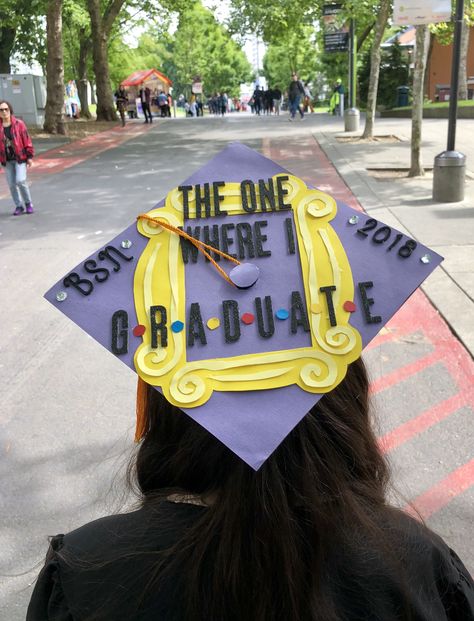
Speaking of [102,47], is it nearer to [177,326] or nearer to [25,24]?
[25,24]

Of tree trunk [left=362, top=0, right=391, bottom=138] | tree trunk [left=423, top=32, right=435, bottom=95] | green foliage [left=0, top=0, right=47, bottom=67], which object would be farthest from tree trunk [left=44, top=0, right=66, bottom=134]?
tree trunk [left=423, top=32, right=435, bottom=95]

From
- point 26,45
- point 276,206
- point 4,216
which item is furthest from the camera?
point 26,45

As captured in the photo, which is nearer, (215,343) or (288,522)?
(288,522)

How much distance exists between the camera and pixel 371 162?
13.5 metres

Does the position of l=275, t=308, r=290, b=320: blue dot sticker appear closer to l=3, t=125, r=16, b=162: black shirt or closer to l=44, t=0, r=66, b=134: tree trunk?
l=3, t=125, r=16, b=162: black shirt

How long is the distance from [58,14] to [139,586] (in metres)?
20.7

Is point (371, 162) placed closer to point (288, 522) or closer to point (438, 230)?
point (438, 230)

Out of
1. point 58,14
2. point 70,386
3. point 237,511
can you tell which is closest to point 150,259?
point 237,511

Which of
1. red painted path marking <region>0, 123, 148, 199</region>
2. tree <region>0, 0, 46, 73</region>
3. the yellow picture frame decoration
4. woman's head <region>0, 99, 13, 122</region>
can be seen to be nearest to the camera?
the yellow picture frame decoration

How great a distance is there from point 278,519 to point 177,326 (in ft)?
1.29

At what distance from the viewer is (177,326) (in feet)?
4.05

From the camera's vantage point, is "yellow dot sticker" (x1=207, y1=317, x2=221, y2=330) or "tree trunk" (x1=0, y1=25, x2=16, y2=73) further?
"tree trunk" (x1=0, y1=25, x2=16, y2=73)

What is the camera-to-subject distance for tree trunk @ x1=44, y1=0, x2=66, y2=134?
19.1 m

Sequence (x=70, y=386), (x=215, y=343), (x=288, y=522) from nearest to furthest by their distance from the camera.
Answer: (x=288, y=522), (x=215, y=343), (x=70, y=386)
